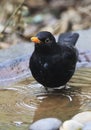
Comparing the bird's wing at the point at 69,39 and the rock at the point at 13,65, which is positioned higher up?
the bird's wing at the point at 69,39

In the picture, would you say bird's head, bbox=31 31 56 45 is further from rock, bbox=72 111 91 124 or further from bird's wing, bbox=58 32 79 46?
rock, bbox=72 111 91 124

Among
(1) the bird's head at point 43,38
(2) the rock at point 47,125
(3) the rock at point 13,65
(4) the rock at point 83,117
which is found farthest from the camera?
(3) the rock at point 13,65

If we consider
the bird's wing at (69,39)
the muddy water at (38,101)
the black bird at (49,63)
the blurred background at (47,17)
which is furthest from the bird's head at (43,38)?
the blurred background at (47,17)

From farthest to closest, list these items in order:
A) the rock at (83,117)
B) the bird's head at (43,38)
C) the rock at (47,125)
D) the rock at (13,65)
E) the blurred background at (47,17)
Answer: the blurred background at (47,17), the rock at (13,65), the bird's head at (43,38), the rock at (83,117), the rock at (47,125)

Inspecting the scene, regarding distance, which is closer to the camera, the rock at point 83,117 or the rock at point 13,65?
the rock at point 83,117

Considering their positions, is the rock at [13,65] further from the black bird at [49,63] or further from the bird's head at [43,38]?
the bird's head at [43,38]

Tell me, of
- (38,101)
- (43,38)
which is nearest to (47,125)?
(38,101)
